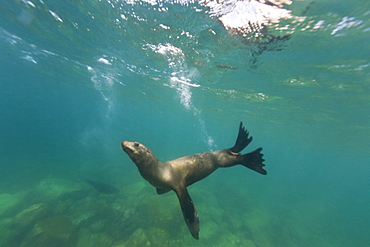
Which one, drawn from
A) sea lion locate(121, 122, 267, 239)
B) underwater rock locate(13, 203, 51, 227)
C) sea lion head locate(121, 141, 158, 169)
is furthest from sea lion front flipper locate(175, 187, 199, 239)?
underwater rock locate(13, 203, 51, 227)

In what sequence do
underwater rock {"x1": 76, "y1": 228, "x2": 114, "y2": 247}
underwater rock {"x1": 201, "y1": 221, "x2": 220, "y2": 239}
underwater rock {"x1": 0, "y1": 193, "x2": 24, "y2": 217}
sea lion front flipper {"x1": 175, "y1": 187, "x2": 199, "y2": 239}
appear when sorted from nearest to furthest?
1. sea lion front flipper {"x1": 175, "y1": 187, "x2": 199, "y2": 239}
2. underwater rock {"x1": 76, "y1": 228, "x2": 114, "y2": 247}
3. underwater rock {"x1": 201, "y1": 221, "x2": 220, "y2": 239}
4. underwater rock {"x1": 0, "y1": 193, "x2": 24, "y2": 217}

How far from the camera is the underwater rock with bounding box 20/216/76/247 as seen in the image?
680 centimetres

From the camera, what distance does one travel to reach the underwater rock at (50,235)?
6805 mm

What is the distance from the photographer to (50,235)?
7.16 meters

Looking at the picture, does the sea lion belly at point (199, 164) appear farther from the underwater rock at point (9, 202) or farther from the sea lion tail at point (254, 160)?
the underwater rock at point (9, 202)

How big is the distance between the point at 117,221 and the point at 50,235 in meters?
2.89

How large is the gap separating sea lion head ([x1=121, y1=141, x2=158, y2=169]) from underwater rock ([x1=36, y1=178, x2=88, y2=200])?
1145cm

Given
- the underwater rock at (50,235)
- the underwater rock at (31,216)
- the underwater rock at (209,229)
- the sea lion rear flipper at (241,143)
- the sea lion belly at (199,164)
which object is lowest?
the underwater rock at (209,229)

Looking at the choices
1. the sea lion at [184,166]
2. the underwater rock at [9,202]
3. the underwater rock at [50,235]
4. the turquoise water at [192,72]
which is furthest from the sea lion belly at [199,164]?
the underwater rock at [9,202]

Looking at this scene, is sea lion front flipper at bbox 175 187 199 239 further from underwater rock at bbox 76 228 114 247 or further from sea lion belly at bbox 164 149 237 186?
underwater rock at bbox 76 228 114 247

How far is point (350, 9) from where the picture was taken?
5.01 metres

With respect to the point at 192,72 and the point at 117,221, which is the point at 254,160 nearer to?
the point at 117,221

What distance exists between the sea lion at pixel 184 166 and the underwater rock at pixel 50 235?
254 inches

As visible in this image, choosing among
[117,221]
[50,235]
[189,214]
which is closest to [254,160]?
[189,214]
